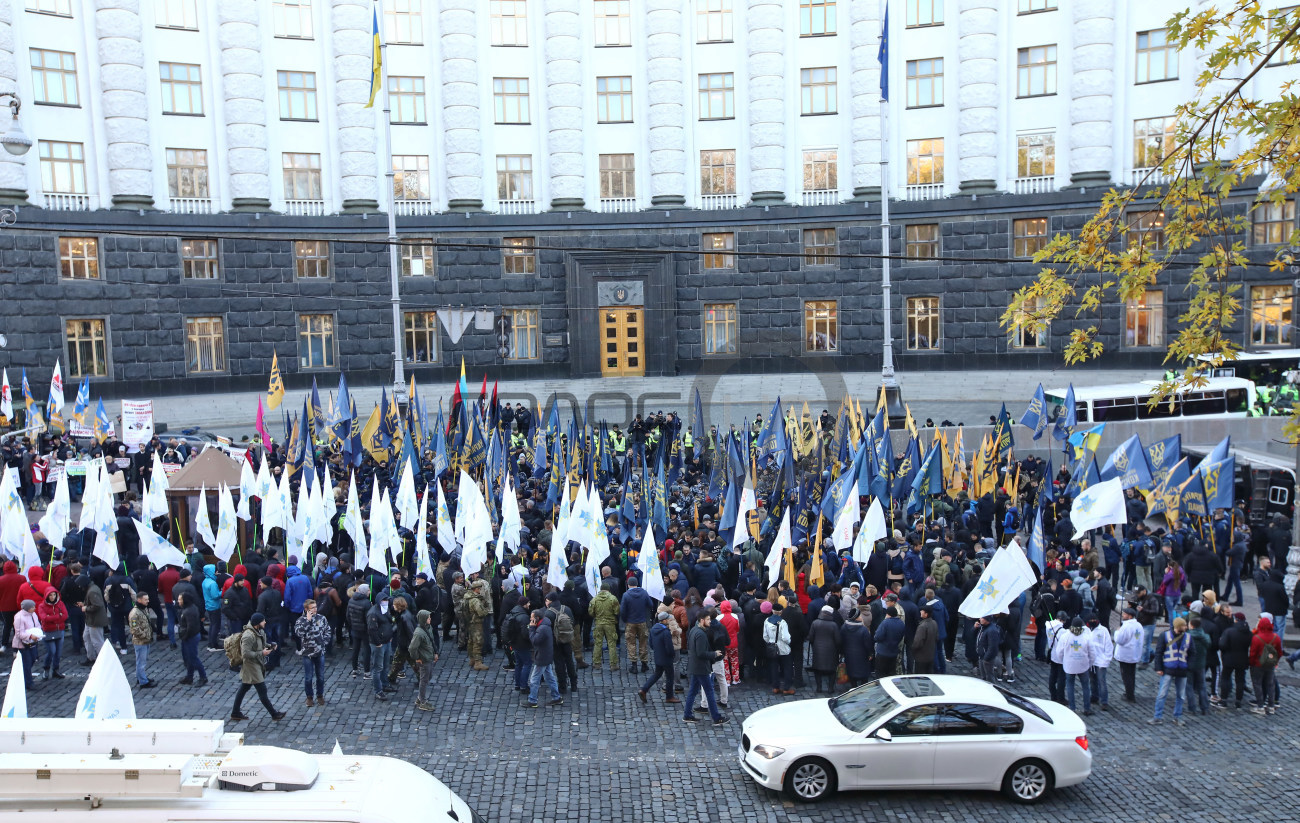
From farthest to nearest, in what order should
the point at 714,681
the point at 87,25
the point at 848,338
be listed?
the point at 848,338, the point at 87,25, the point at 714,681

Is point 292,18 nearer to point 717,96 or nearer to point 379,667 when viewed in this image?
point 717,96

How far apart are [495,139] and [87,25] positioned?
13.5 metres

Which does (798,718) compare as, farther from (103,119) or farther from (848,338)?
(103,119)

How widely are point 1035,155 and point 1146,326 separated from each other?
7.05 metres

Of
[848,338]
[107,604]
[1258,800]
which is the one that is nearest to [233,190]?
[848,338]

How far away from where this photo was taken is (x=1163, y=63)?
35.6m

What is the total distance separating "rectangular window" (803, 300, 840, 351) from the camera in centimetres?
3834

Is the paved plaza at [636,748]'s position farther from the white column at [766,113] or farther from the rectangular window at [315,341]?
the white column at [766,113]

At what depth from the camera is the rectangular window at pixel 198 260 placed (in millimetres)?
35438

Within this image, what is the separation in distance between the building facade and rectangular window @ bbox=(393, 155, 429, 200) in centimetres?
11

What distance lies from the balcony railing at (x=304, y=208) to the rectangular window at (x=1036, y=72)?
24.8 m

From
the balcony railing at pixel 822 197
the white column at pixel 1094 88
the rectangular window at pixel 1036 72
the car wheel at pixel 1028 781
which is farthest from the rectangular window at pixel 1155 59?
the car wheel at pixel 1028 781

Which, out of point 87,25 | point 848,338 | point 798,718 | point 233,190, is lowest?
point 798,718

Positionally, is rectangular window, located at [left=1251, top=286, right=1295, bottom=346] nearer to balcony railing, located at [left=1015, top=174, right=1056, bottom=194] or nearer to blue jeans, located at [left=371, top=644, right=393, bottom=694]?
balcony railing, located at [left=1015, top=174, right=1056, bottom=194]
